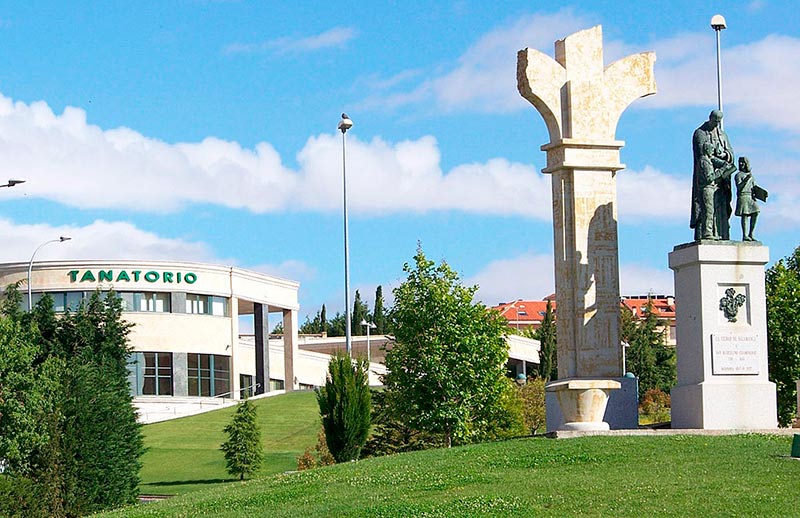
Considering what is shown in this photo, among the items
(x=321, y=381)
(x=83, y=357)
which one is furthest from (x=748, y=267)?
(x=321, y=381)

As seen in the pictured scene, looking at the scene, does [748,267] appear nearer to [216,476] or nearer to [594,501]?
[594,501]

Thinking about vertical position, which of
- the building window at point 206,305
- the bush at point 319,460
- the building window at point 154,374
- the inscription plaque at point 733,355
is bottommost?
the bush at point 319,460

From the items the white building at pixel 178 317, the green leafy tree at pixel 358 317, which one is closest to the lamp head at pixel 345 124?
the white building at pixel 178 317

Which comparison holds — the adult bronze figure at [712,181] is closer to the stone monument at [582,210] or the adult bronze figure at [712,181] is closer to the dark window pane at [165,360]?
the stone monument at [582,210]

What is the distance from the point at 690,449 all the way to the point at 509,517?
19.3 feet

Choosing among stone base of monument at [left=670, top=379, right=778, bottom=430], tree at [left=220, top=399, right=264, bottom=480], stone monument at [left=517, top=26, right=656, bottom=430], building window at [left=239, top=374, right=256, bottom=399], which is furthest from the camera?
building window at [left=239, top=374, right=256, bottom=399]

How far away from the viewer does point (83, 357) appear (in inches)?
1542

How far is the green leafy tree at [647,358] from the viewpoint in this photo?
82.5 m

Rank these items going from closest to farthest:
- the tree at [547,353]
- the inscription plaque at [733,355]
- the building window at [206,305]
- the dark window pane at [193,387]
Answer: the inscription plaque at [733,355]
the tree at [547,353]
the dark window pane at [193,387]
the building window at [206,305]

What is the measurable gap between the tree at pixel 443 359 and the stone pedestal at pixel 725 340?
1099cm

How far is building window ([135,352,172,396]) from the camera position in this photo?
81.8m

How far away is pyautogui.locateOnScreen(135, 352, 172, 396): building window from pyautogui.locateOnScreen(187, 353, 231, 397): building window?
163cm

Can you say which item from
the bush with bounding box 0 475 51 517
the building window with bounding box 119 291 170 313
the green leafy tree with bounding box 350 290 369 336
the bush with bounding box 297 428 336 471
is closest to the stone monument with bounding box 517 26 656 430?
the bush with bounding box 0 475 51 517

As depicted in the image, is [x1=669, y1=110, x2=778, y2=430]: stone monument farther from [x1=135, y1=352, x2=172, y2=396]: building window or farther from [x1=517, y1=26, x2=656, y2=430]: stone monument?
[x1=135, y1=352, x2=172, y2=396]: building window
